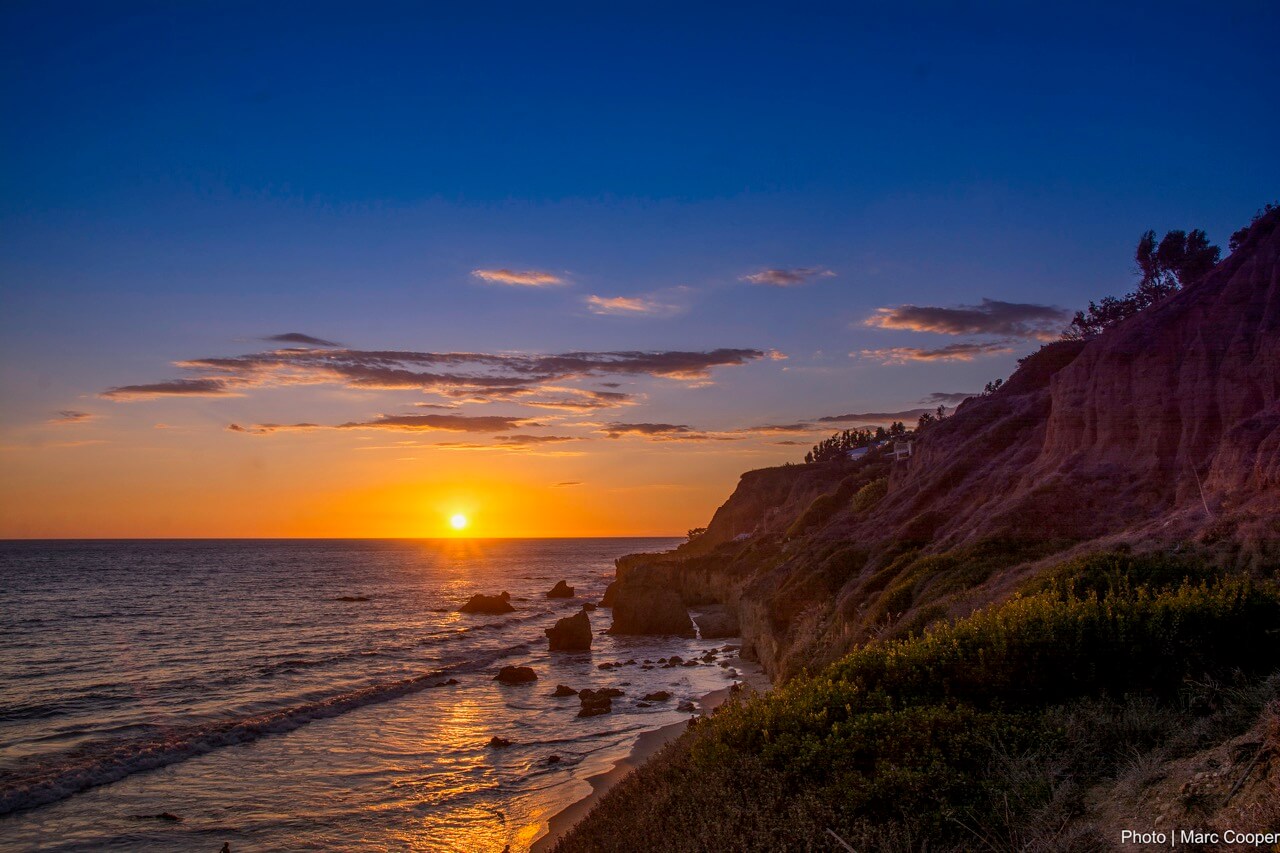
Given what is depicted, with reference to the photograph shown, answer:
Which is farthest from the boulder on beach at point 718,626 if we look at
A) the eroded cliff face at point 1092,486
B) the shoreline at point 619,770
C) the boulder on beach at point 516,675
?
the shoreline at point 619,770

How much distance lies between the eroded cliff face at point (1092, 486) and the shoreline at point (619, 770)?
3.06 metres

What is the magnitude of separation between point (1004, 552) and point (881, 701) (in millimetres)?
16914

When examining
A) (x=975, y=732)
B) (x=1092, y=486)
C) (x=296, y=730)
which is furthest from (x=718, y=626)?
A: (x=975, y=732)

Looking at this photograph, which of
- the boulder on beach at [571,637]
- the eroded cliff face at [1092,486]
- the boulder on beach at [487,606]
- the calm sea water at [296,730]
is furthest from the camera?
the boulder on beach at [487,606]

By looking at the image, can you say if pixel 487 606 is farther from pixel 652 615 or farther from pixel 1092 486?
pixel 1092 486

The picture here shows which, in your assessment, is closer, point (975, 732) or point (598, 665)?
point (975, 732)

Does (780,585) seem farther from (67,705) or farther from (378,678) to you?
(67,705)

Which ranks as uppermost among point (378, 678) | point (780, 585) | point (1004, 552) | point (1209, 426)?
point (1209, 426)

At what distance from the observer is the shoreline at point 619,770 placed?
18.3 meters

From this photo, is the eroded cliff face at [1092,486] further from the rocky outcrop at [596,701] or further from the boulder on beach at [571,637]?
the boulder on beach at [571,637]

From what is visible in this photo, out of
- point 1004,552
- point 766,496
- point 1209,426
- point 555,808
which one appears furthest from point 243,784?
point 766,496

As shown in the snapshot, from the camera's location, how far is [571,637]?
163 ft

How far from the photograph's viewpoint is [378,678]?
40.1 meters

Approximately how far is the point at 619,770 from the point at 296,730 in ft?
45.5
